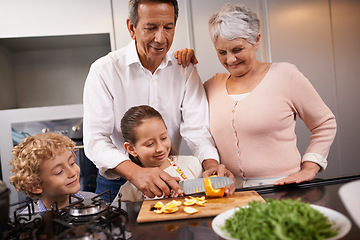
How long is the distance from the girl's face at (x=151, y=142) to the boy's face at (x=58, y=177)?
0.26 metres

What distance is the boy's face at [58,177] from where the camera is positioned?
46.8 inches

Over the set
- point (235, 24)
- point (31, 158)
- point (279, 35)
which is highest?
point (279, 35)

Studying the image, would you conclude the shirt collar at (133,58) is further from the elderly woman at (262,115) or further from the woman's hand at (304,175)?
the woman's hand at (304,175)

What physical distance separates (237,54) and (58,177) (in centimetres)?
82

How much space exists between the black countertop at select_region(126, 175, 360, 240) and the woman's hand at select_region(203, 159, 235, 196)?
3.5 inches

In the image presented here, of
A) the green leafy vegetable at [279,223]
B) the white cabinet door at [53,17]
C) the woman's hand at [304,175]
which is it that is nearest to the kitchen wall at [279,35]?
the white cabinet door at [53,17]

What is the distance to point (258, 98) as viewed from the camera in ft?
4.51

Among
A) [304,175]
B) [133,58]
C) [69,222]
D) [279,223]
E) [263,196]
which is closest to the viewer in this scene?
[279,223]

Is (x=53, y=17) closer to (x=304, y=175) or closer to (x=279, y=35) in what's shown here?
(x=279, y=35)

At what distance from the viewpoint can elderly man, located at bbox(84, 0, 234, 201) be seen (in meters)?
1.31

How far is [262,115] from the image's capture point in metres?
1.35

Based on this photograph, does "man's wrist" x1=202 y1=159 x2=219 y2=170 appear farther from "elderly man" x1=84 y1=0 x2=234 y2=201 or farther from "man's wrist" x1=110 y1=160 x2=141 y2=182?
"man's wrist" x1=110 y1=160 x2=141 y2=182

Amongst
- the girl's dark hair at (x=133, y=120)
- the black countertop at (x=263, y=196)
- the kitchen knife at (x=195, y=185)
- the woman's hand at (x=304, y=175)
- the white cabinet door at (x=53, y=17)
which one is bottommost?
the black countertop at (x=263, y=196)

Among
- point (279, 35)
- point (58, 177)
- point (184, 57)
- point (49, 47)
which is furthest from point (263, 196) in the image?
point (49, 47)
